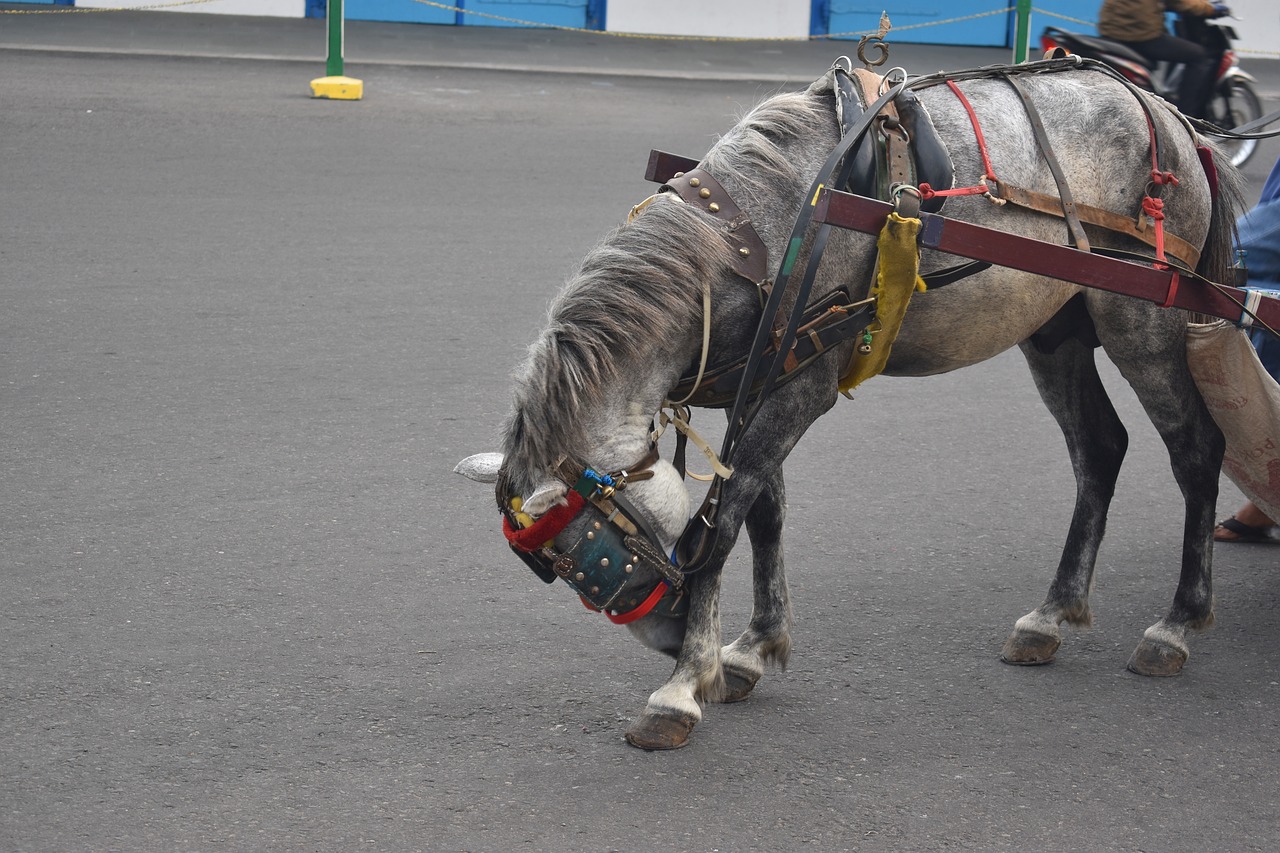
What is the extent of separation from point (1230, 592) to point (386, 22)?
1381 cm

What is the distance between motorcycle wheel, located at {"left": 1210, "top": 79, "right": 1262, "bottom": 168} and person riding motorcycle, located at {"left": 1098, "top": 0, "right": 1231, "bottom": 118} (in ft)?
0.61

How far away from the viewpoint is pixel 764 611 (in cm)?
360

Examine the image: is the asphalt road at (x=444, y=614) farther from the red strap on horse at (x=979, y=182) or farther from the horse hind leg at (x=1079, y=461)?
the red strap on horse at (x=979, y=182)

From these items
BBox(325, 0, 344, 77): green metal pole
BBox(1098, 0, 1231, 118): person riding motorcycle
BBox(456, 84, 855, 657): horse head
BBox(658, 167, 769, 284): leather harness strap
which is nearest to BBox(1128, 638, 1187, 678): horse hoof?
BBox(456, 84, 855, 657): horse head

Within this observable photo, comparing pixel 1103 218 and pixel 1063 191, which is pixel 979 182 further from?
pixel 1103 218

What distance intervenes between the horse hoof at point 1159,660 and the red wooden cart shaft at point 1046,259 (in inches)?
33.8

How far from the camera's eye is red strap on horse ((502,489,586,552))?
Answer: 2.99 meters

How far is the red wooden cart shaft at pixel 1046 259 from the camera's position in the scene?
3.02 m

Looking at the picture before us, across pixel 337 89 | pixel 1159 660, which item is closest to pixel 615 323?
pixel 1159 660

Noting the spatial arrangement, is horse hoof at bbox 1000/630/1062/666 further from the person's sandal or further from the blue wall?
the blue wall

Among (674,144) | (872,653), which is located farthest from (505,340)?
(674,144)

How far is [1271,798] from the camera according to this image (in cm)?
310

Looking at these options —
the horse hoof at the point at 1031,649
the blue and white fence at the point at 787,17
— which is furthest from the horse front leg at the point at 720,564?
the blue and white fence at the point at 787,17

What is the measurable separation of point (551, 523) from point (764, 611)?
0.82 meters
